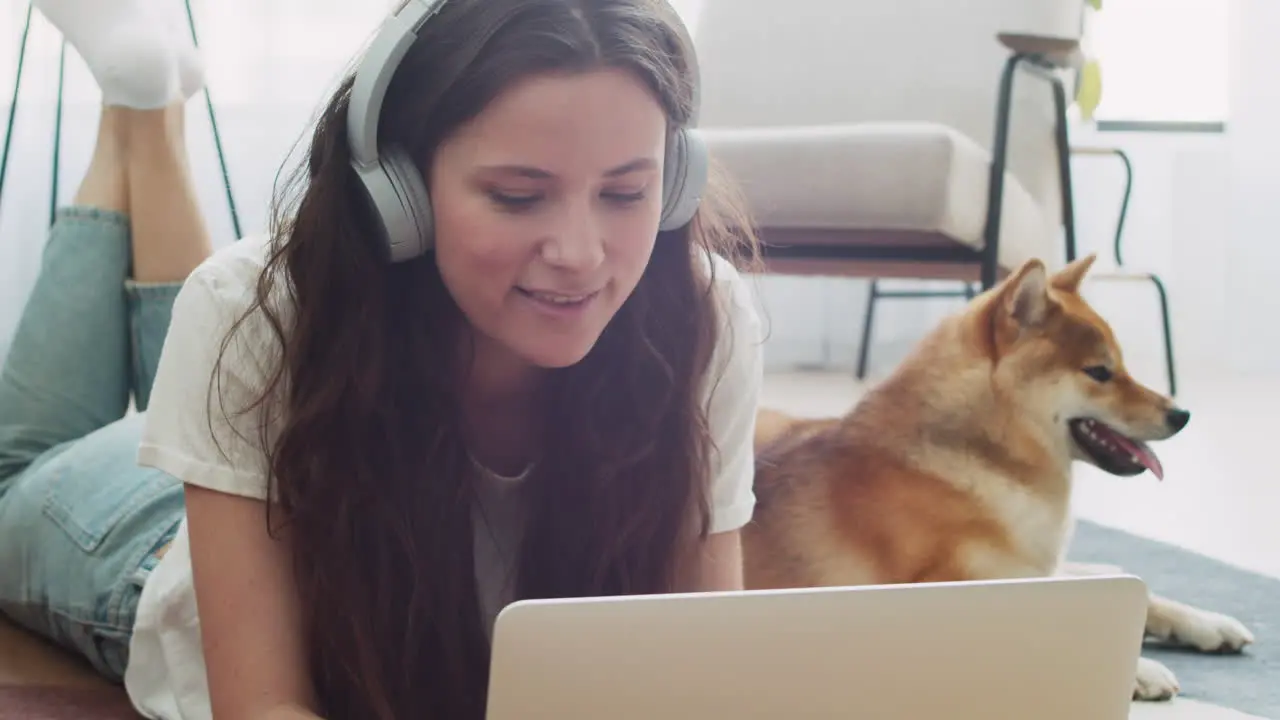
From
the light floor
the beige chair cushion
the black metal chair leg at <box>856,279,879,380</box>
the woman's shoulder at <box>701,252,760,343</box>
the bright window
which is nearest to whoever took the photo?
the woman's shoulder at <box>701,252,760,343</box>

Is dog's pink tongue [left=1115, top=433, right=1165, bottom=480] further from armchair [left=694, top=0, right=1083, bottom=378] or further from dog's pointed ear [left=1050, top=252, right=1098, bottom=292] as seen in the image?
armchair [left=694, top=0, right=1083, bottom=378]

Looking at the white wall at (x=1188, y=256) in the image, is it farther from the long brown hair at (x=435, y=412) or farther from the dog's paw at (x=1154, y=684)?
the long brown hair at (x=435, y=412)

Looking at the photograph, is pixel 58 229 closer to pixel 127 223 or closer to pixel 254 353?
pixel 127 223

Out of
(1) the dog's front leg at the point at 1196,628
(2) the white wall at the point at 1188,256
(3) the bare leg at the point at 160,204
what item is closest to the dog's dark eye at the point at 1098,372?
(1) the dog's front leg at the point at 1196,628

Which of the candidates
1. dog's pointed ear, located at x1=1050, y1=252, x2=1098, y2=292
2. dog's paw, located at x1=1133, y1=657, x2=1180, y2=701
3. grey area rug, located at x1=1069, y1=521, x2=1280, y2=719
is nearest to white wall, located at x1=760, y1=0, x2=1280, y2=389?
grey area rug, located at x1=1069, y1=521, x2=1280, y2=719

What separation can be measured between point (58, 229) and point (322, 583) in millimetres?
937

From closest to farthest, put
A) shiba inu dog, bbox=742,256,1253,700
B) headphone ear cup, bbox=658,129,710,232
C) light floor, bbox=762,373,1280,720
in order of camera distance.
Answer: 1. headphone ear cup, bbox=658,129,710,232
2. shiba inu dog, bbox=742,256,1253,700
3. light floor, bbox=762,373,1280,720

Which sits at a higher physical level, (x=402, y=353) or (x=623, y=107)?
(x=623, y=107)

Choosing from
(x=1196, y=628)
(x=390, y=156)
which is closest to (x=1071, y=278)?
(x=1196, y=628)

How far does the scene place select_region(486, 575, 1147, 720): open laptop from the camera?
21.3 inches

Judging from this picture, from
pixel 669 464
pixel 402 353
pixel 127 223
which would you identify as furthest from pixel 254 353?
pixel 127 223

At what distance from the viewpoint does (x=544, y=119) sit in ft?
2.45

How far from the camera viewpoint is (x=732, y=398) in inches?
39.8

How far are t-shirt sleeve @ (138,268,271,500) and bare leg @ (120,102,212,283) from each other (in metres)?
0.78
